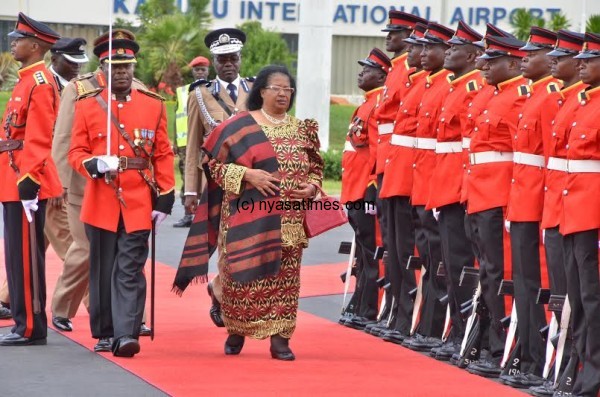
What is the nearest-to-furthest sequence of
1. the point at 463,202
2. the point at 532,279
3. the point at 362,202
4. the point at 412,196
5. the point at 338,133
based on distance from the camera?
the point at 532,279 → the point at 463,202 → the point at 412,196 → the point at 362,202 → the point at 338,133

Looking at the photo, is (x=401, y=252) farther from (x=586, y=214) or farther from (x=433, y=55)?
(x=586, y=214)

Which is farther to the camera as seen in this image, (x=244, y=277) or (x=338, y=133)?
(x=338, y=133)

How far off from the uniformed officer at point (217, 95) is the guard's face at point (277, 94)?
1.66 metres

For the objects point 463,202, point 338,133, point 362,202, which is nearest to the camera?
point 463,202

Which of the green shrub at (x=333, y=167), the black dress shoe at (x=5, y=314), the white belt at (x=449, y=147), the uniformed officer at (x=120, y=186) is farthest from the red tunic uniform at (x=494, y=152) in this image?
the green shrub at (x=333, y=167)

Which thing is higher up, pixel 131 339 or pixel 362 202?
pixel 362 202

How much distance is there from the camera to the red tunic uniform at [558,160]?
26.4ft

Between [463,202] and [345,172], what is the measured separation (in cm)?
188

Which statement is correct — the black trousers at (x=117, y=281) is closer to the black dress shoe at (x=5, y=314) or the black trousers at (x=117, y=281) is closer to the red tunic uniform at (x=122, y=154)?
the red tunic uniform at (x=122, y=154)

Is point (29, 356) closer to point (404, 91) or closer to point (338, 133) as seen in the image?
point (404, 91)

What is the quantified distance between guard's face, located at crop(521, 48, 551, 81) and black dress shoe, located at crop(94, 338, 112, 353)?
326cm

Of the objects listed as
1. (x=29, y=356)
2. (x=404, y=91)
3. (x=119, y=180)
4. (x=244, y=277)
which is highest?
(x=404, y=91)

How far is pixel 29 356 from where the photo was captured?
367 inches

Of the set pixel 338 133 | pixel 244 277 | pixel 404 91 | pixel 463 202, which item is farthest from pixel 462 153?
pixel 338 133
